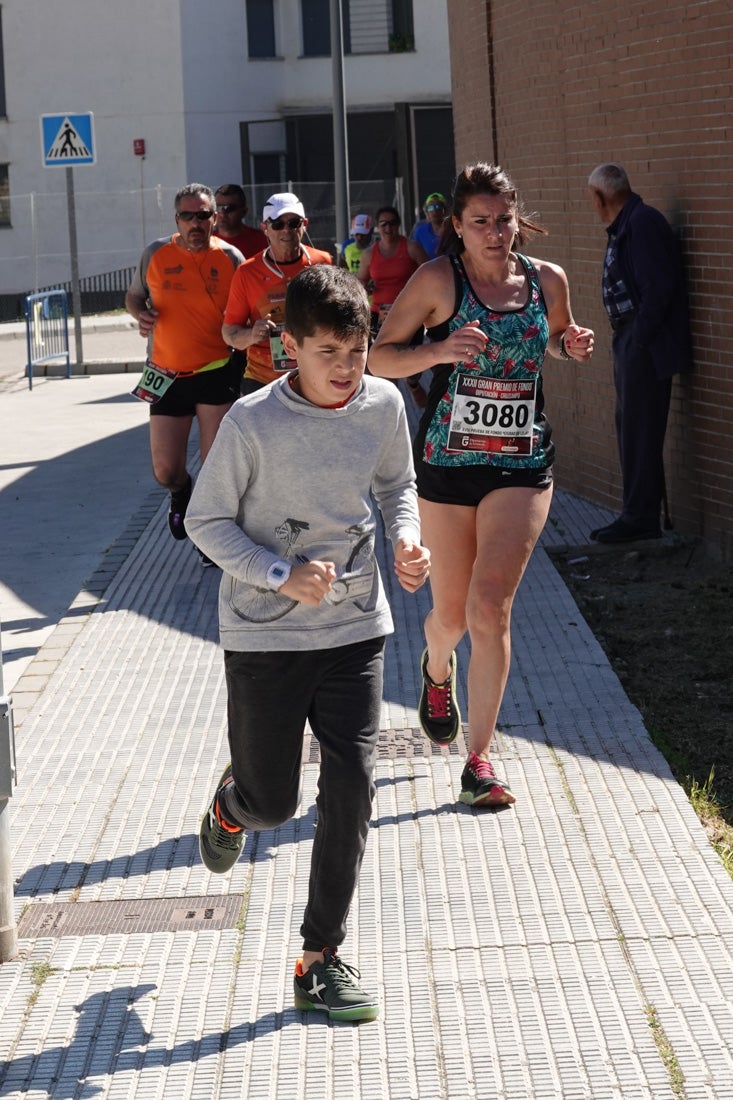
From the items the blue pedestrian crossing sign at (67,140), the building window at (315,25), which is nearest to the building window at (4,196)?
the building window at (315,25)

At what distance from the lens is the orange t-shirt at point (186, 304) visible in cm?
904

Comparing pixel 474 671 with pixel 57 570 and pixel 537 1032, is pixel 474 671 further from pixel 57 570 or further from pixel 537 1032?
pixel 57 570

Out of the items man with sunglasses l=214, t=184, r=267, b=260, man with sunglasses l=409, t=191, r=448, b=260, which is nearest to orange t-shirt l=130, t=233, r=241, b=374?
man with sunglasses l=214, t=184, r=267, b=260

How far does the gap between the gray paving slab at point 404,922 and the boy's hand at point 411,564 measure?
41.0 inches

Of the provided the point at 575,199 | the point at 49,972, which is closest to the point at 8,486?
the point at 575,199

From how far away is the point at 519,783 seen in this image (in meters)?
5.59

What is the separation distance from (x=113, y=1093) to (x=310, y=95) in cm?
3851

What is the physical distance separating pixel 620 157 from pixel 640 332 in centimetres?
145

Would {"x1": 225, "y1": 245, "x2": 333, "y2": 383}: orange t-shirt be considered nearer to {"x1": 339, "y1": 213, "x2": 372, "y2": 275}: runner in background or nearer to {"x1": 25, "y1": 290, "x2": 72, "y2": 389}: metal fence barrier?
{"x1": 339, "y1": 213, "x2": 372, "y2": 275}: runner in background

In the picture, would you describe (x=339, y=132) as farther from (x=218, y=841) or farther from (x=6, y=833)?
(x=6, y=833)

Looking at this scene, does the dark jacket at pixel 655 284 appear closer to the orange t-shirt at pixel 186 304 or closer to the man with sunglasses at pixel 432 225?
the orange t-shirt at pixel 186 304

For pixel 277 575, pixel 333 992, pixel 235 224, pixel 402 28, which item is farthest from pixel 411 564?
pixel 402 28

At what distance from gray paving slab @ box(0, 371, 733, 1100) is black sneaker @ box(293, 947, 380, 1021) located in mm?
35

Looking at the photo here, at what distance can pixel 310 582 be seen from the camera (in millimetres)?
3729
